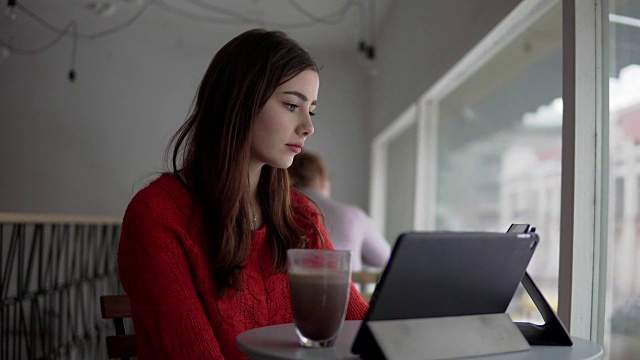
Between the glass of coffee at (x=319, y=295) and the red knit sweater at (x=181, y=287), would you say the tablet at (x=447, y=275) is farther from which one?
the red knit sweater at (x=181, y=287)

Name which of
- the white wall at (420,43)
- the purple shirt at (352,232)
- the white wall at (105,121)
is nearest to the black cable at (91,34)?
the white wall at (105,121)

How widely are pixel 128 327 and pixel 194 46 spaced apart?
9.33ft

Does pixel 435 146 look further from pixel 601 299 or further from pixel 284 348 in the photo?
pixel 284 348

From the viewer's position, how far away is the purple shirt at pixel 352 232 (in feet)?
10.8

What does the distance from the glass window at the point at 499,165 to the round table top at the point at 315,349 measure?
301 centimetres

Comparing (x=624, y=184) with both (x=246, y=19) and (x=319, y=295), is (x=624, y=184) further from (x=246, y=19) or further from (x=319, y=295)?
(x=246, y=19)

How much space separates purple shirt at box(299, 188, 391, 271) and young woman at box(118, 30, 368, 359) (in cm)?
182

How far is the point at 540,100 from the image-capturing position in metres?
3.52

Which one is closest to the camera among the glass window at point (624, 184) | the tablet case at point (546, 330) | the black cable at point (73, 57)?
the tablet case at point (546, 330)

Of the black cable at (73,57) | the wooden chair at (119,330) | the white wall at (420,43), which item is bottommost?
the wooden chair at (119,330)

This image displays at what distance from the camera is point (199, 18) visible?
5641 millimetres

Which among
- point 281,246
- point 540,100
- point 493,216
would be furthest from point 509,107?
point 281,246

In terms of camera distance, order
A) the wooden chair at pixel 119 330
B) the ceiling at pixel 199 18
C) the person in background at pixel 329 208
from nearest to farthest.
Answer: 1. the wooden chair at pixel 119 330
2. the person in background at pixel 329 208
3. the ceiling at pixel 199 18

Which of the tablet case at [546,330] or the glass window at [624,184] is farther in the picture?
the glass window at [624,184]
